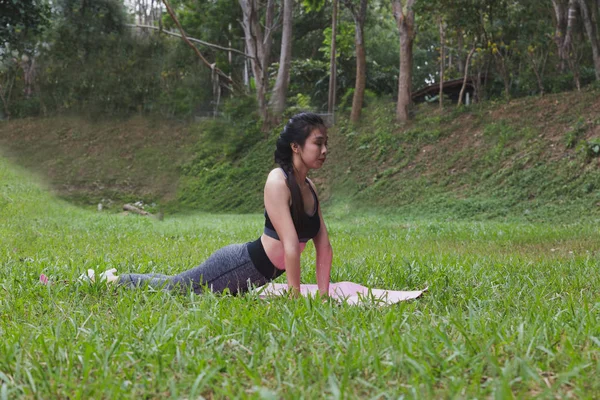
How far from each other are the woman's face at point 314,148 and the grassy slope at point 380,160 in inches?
379

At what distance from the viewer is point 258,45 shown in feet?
77.9

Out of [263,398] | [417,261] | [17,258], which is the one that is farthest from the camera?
[17,258]

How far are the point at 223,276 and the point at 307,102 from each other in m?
21.7

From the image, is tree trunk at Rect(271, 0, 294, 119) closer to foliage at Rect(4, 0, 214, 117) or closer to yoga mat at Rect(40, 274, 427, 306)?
foliage at Rect(4, 0, 214, 117)

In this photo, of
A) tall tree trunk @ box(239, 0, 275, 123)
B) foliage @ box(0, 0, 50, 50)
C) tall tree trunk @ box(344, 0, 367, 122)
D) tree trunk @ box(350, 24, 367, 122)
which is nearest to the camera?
foliage @ box(0, 0, 50, 50)

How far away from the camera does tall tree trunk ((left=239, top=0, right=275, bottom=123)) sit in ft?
75.7

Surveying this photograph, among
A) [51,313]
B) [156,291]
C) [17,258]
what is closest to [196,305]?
[156,291]

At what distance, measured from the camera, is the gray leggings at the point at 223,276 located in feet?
13.9

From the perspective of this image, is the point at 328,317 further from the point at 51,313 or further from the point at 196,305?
the point at 51,313

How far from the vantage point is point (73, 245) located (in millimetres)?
7918

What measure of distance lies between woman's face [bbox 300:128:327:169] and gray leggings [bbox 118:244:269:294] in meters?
0.75

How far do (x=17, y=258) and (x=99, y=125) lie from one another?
22.1 m

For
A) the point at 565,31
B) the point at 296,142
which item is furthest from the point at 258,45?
the point at 296,142

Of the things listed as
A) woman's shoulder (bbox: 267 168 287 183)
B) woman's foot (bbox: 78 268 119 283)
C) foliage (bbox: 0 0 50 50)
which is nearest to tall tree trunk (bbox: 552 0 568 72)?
foliage (bbox: 0 0 50 50)
